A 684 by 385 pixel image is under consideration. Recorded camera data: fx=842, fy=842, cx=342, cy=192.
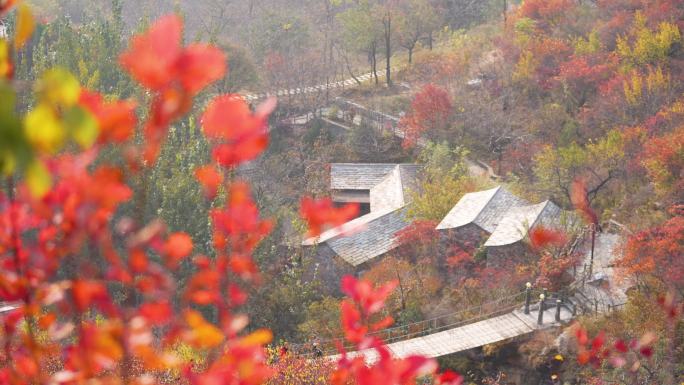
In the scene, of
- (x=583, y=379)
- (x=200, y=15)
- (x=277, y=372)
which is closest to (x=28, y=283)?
(x=277, y=372)

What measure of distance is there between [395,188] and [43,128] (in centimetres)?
2365

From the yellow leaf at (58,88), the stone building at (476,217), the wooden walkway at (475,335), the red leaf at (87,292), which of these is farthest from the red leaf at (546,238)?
the yellow leaf at (58,88)

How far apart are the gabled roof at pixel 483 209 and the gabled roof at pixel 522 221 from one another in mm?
287

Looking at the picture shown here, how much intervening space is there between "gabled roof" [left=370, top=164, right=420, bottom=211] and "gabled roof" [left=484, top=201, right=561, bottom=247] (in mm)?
4003

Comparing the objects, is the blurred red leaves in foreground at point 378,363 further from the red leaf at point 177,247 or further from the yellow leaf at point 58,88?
the yellow leaf at point 58,88

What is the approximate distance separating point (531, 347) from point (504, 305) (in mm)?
1676

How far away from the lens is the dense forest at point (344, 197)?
3371mm

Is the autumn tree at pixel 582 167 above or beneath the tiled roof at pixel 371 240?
above

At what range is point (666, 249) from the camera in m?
16.2

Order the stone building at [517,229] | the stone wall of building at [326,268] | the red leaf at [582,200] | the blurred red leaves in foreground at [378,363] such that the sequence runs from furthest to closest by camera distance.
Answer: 1. the stone wall of building at [326,268]
2. the red leaf at [582,200]
3. the stone building at [517,229]
4. the blurred red leaves in foreground at [378,363]

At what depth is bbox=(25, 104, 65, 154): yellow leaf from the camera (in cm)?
223

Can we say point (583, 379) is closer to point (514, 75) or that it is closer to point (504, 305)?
point (504, 305)

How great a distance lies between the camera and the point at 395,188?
25.8 metres

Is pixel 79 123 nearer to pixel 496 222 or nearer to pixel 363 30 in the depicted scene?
pixel 496 222
